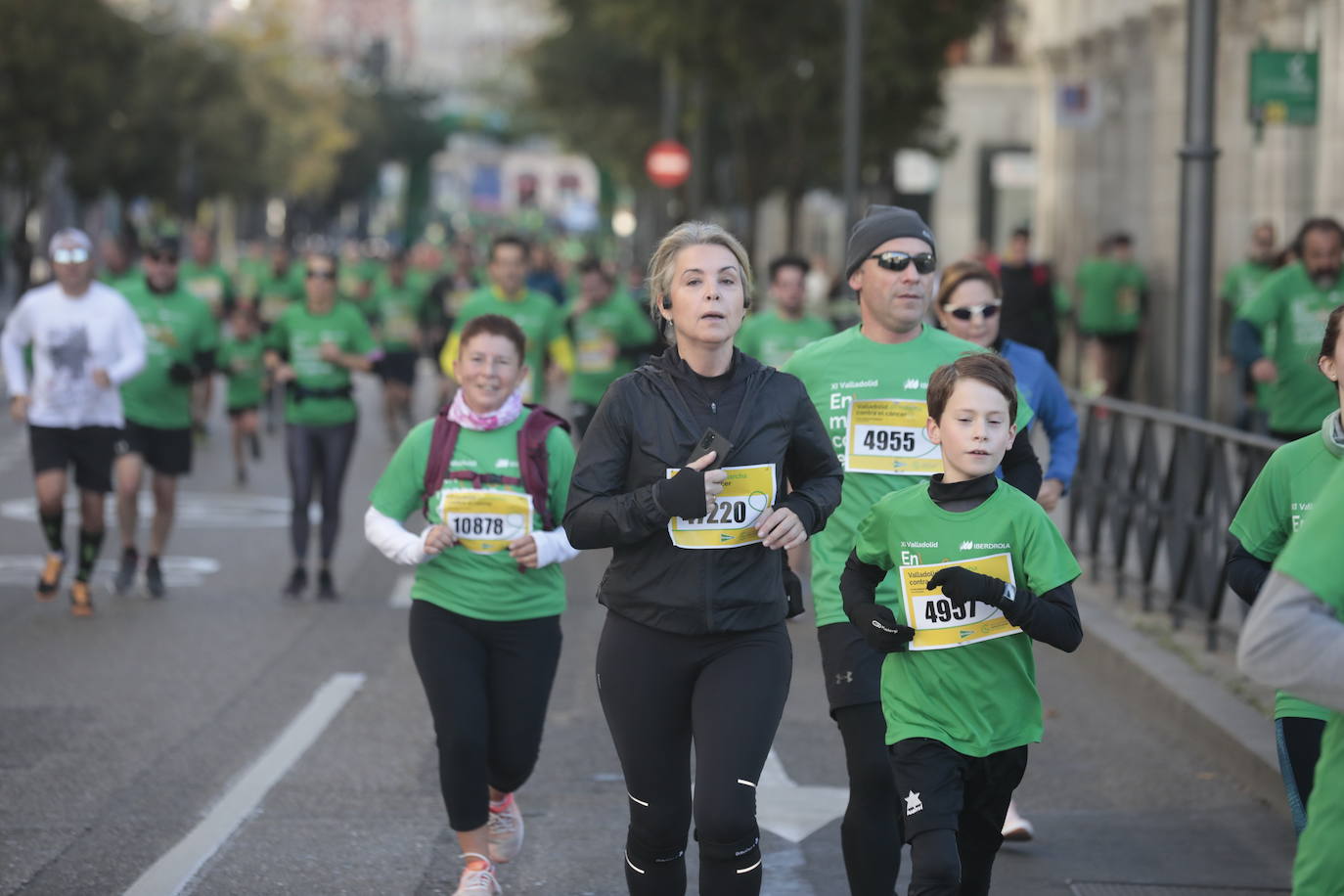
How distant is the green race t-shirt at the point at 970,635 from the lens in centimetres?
507

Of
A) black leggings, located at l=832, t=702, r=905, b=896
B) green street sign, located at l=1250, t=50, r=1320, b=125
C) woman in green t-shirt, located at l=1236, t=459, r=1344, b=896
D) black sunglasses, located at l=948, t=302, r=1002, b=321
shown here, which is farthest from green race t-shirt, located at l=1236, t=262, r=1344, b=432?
woman in green t-shirt, located at l=1236, t=459, r=1344, b=896

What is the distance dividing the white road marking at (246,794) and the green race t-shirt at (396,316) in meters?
12.4

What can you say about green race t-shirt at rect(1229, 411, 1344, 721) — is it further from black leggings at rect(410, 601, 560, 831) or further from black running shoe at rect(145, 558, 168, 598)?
black running shoe at rect(145, 558, 168, 598)

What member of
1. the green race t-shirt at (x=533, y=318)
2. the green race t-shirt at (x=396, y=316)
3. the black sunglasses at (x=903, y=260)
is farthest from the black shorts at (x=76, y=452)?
the green race t-shirt at (x=396, y=316)

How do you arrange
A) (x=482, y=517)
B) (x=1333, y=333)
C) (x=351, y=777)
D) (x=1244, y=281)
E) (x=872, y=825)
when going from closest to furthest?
(x=1333, y=333)
(x=872, y=825)
(x=482, y=517)
(x=351, y=777)
(x=1244, y=281)

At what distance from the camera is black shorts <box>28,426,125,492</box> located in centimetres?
1155

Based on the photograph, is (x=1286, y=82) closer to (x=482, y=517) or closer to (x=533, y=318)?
(x=533, y=318)

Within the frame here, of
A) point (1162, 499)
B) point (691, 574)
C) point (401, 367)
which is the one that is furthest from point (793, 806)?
point (401, 367)

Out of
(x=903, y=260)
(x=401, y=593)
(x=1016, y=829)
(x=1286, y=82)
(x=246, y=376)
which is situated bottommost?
(x=401, y=593)

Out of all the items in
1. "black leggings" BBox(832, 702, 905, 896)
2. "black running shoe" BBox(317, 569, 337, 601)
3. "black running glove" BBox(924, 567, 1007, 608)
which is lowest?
"black running shoe" BBox(317, 569, 337, 601)

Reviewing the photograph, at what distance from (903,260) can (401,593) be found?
23.1 ft

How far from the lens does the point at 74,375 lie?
11500 mm

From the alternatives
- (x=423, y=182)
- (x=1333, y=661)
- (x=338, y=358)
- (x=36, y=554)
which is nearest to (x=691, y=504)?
(x=1333, y=661)

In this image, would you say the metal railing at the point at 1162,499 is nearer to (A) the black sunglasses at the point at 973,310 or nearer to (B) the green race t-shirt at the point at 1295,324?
(B) the green race t-shirt at the point at 1295,324
